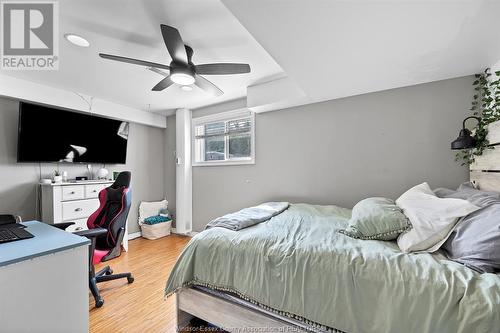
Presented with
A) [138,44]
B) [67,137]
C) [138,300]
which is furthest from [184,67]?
[67,137]

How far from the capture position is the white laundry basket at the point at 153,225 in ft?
12.4

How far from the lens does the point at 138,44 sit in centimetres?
194

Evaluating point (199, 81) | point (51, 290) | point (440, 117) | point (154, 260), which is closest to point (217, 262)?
point (51, 290)

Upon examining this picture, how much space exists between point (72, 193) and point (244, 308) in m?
2.85

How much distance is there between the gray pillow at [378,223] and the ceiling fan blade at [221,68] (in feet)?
4.98

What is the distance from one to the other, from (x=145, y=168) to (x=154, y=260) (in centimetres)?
191

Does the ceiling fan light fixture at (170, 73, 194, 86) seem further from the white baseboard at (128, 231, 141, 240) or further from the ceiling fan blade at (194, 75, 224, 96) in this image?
the white baseboard at (128, 231, 141, 240)

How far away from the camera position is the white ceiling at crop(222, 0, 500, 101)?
1196mm

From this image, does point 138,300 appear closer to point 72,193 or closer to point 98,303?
point 98,303

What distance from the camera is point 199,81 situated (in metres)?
2.08

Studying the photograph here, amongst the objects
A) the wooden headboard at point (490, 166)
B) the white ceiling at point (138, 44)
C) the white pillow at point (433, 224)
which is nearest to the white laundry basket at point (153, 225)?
the white ceiling at point (138, 44)

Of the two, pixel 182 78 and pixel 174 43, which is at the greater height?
pixel 174 43

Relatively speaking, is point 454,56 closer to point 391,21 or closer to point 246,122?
point 391,21

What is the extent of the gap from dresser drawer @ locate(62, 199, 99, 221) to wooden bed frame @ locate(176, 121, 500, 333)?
2.22 m
